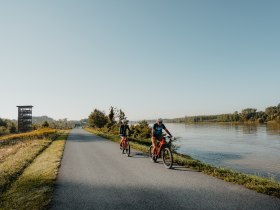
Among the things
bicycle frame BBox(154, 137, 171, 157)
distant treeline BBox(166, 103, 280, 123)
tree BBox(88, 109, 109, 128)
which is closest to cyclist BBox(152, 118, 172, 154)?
bicycle frame BBox(154, 137, 171, 157)

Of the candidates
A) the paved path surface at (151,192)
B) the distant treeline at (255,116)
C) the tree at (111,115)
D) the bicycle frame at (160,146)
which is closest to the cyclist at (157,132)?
the bicycle frame at (160,146)

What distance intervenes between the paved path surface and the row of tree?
12717 mm

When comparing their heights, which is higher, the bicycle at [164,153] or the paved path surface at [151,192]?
the bicycle at [164,153]

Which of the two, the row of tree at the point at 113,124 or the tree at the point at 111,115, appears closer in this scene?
the row of tree at the point at 113,124

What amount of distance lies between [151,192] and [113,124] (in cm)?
5450

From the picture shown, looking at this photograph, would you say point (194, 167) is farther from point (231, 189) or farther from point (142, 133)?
point (142, 133)

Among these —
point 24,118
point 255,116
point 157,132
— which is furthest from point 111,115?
point 255,116

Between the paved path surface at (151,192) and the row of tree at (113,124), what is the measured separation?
12.7 meters

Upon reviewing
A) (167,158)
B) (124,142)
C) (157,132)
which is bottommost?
(167,158)

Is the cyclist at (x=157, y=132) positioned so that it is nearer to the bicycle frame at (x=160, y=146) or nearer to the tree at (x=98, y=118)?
the bicycle frame at (x=160, y=146)

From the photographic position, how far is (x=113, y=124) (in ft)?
201

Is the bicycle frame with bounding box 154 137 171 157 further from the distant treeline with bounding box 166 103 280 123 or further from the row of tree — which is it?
the distant treeline with bounding box 166 103 280 123

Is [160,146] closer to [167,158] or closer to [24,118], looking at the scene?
[167,158]

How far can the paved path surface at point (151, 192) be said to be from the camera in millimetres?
6133
